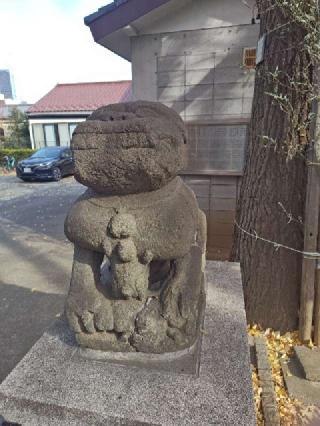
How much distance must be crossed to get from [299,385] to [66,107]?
16.3 m

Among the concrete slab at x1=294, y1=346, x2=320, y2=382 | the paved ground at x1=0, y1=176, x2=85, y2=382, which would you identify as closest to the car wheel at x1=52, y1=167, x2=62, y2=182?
the paved ground at x1=0, y1=176, x2=85, y2=382

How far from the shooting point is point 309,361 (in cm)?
220

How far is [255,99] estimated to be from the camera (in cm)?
249

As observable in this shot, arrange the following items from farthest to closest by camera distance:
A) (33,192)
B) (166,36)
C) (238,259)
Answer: (33,192)
(166,36)
(238,259)

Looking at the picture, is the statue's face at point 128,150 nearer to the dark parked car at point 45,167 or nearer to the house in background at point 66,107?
the dark parked car at point 45,167

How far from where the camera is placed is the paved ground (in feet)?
8.87

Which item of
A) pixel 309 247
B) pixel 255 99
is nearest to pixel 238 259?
pixel 309 247

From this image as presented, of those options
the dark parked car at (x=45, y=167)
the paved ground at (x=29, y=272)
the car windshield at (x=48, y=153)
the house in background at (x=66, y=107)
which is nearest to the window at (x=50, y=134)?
the house in background at (x=66, y=107)

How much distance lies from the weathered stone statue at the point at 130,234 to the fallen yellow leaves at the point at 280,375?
975mm

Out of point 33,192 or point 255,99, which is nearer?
point 255,99

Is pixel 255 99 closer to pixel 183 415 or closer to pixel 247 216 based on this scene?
pixel 247 216

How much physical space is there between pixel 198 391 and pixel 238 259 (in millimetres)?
1602

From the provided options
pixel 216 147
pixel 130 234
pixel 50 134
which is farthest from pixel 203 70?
pixel 50 134

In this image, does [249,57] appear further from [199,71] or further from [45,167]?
[45,167]
